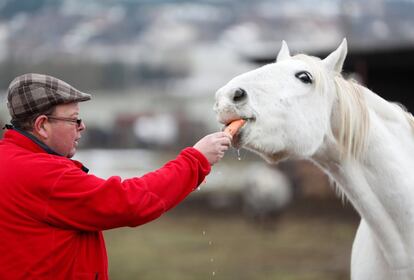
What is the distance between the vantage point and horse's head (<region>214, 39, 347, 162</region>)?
237 centimetres

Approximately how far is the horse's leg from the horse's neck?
80 mm

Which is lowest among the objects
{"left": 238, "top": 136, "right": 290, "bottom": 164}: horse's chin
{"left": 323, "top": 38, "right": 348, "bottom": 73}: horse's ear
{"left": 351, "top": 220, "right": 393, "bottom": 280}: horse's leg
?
{"left": 351, "top": 220, "right": 393, "bottom": 280}: horse's leg

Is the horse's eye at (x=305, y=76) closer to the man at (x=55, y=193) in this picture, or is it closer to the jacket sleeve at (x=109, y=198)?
the man at (x=55, y=193)

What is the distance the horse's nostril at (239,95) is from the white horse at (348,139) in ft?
0.25

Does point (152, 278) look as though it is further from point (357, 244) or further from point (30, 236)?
point (30, 236)

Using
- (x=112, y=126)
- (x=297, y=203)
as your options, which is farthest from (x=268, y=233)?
(x=112, y=126)

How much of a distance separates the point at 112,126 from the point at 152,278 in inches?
850

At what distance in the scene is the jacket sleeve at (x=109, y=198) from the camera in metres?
2.09

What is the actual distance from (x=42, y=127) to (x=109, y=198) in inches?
13.5

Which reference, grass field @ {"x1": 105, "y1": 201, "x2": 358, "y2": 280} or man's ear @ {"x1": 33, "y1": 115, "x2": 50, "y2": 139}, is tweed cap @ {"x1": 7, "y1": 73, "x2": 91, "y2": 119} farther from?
grass field @ {"x1": 105, "y1": 201, "x2": 358, "y2": 280}

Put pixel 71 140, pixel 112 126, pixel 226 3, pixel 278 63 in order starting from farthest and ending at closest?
pixel 226 3 → pixel 112 126 → pixel 278 63 → pixel 71 140

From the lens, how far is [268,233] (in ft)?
36.4

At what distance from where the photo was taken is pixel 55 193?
2080 mm

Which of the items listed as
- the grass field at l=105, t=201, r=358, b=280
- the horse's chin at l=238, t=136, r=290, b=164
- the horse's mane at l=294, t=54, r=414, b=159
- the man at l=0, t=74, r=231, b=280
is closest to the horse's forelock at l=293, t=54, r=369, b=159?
the horse's mane at l=294, t=54, r=414, b=159
